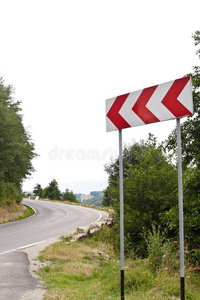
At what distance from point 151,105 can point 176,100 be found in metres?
0.42

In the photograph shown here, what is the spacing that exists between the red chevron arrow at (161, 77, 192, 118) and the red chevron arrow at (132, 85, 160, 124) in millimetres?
269

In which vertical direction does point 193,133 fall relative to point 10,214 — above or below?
above

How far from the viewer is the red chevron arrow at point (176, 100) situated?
3.84 m

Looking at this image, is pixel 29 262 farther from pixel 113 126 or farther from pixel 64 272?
pixel 113 126

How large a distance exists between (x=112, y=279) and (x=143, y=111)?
3.28 meters

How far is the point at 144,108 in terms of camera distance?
429 cm

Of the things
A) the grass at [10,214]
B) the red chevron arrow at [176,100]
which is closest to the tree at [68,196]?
the grass at [10,214]

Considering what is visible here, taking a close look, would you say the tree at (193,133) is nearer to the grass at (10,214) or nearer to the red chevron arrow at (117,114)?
the red chevron arrow at (117,114)

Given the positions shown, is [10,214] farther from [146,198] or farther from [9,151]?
[146,198]

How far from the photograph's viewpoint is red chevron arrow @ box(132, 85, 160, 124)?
165 inches

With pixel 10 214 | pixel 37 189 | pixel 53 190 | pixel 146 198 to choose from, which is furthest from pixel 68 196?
pixel 146 198

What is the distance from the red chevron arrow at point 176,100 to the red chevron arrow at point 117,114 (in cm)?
77

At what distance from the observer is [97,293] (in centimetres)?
472

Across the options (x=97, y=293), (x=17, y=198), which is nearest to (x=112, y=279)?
(x=97, y=293)
